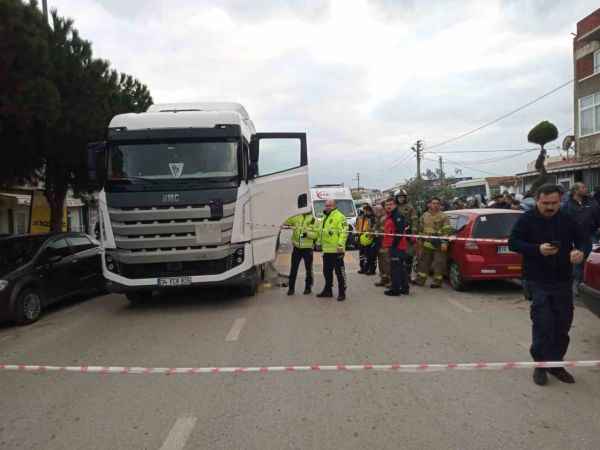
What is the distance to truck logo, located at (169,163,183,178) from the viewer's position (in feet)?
28.0

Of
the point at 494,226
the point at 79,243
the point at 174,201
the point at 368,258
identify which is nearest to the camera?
the point at 174,201

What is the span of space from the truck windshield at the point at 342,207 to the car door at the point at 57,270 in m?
12.2

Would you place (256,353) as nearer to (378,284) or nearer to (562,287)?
(562,287)

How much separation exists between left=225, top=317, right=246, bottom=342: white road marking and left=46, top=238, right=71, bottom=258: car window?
4.09m

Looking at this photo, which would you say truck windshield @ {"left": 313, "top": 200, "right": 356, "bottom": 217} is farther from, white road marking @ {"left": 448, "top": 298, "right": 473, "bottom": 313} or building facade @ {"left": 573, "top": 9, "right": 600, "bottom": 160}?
white road marking @ {"left": 448, "top": 298, "right": 473, "bottom": 313}

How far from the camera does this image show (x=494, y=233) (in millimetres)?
9500

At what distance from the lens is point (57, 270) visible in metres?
9.56

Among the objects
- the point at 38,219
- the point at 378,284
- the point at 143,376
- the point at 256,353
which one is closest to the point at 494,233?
the point at 378,284

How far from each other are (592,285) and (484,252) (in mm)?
3462

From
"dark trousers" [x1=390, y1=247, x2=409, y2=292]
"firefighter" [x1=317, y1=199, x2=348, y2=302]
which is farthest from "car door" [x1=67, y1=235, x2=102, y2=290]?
"dark trousers" [x1=390, y1=247, x2=409, y2=292]

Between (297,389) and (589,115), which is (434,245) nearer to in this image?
(297,389)

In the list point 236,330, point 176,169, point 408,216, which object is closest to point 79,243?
point 176,169

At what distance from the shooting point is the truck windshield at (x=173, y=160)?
8555 mm

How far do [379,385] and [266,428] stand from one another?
133 cm
